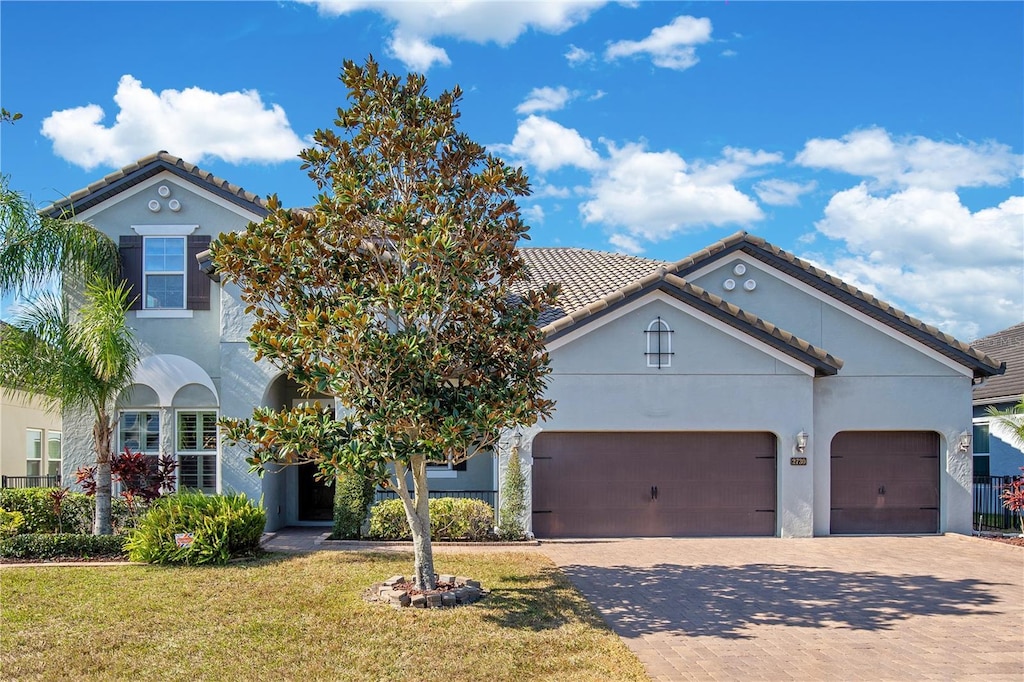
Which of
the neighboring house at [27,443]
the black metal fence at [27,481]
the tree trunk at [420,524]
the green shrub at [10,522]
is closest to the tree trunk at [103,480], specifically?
the green shrub at [10,522]

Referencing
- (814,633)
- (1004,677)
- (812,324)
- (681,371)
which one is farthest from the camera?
(812,324)

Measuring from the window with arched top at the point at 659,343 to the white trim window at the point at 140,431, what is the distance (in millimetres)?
10003

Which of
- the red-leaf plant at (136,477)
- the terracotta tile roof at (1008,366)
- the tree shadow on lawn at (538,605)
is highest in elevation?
the terracotta tile roof at (1008,366)

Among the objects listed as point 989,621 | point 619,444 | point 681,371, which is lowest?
point 989,621

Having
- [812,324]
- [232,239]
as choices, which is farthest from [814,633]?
[812,324]

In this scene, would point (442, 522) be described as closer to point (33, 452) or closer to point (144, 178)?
point (144, 178)

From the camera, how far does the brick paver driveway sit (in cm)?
831

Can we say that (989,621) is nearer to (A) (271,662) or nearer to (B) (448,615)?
(B) (448,615)

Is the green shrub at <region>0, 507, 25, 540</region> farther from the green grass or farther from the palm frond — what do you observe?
the palm frond

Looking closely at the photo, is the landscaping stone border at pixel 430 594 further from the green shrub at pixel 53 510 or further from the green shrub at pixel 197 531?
the green shrub at pixel 53 510

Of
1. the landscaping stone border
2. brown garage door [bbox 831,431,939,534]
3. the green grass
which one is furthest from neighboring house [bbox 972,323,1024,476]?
the landscaping stone border

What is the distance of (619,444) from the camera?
16422 millimetres

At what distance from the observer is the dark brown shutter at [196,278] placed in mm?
16656

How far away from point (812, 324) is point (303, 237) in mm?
11963
